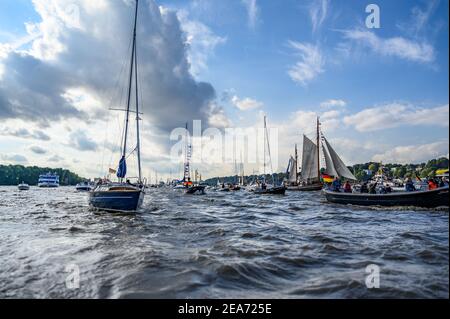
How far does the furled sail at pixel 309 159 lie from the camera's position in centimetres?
7644

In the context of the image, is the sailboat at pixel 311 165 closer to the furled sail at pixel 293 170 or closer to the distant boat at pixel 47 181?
the furled sail at pixel 293 170

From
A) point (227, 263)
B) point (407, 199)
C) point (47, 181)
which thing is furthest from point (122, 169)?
point (47, 181)

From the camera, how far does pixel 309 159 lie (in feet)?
255

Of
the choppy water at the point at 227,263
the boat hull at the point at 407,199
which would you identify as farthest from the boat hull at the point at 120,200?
the boat hull at the point at 407,199

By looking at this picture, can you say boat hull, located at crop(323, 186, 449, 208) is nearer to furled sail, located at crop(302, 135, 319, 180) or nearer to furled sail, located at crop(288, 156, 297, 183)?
furled sail, located at crop(302, 135, 319, 180)

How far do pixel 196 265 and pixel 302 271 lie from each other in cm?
319

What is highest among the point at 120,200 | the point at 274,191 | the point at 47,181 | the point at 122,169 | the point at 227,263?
the point at 122,169

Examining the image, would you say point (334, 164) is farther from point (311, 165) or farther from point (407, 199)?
point (407, 199)

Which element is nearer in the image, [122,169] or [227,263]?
[227,263]

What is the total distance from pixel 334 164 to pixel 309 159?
14710 millimetres

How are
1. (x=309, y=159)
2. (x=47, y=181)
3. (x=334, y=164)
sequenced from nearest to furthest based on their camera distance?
1. (x=334, y=164)
2. (x=309, y=159)
3. (x=47, y=181)

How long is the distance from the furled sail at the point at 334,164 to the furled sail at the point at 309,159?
7351mm

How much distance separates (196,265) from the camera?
9109 millimetres
